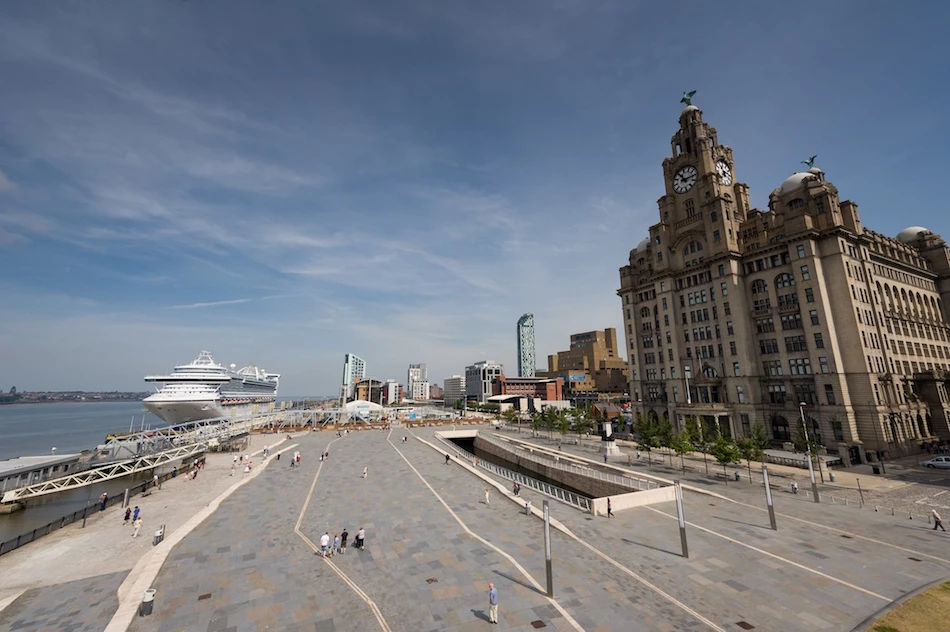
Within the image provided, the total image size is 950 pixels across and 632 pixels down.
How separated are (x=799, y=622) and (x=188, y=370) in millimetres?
113782

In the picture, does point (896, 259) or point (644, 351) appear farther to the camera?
point (644, 351)

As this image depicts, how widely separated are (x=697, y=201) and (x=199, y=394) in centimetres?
10991

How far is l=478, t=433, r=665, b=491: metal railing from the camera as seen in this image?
3669cm

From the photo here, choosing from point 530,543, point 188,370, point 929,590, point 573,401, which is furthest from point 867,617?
point 573,401

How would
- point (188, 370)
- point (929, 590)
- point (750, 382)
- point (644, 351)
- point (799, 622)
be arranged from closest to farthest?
point (799, 622) → point (929, 590) → point (750, 382) → point (644, 351) → point (188, 370)

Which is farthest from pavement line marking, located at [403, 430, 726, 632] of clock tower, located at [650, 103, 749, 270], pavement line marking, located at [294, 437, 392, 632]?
clock tower, located at [650, 103, 749, 270]

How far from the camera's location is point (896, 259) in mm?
63438

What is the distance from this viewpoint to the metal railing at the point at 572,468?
36688 millimetres

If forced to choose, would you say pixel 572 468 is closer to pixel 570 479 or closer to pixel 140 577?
pixel 570 479

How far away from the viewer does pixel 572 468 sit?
46.6 m

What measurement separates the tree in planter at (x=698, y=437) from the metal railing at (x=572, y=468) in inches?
388

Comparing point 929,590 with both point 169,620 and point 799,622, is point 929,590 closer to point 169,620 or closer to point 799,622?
point 799,622

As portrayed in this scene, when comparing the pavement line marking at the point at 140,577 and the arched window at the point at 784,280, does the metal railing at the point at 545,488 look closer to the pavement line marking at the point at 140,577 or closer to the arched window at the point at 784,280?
the pavement line marking at the point at 140,577

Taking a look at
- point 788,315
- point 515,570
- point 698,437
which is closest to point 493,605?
point 515,570
